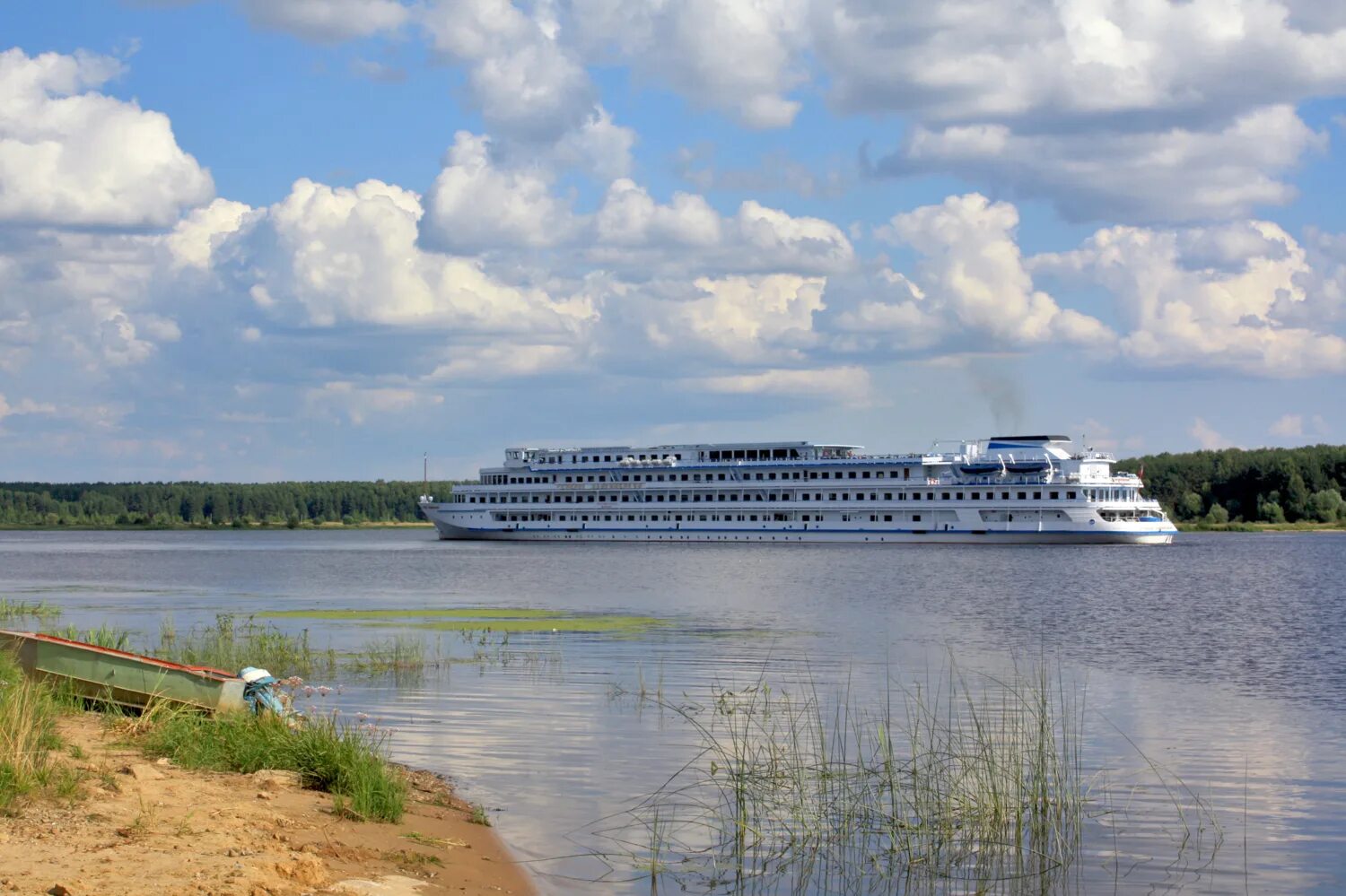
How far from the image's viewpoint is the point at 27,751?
500 inches

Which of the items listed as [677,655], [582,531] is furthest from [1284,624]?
[582,531]

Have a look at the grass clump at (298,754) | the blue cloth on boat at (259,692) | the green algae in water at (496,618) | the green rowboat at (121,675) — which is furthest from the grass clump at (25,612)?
the grass clump at (298,754)

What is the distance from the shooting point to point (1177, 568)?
70.2 m

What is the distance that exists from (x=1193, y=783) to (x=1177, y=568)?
56.0 metres

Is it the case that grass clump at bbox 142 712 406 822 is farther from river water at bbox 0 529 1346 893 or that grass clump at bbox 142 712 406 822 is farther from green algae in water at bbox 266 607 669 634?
green algae in water at bbox 266 607 669 634

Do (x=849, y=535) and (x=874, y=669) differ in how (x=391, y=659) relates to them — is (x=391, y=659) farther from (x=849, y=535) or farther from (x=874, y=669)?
(x=849, y=535)

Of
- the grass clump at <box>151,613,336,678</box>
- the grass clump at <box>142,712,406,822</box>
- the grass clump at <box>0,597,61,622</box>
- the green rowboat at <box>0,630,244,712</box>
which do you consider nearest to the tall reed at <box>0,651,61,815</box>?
the grass clump at <box>142,712,406,822</box>

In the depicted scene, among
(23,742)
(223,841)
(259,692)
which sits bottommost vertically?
(223,841)

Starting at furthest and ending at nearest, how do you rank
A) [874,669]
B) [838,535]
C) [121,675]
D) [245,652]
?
[838,535] → [874,669] → [245,652] → [121,675]

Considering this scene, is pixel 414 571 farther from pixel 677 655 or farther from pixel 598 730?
pixel 598 730

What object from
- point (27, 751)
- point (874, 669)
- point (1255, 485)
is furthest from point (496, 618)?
point (1255, 485)

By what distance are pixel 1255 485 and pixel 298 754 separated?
156443 millimetres

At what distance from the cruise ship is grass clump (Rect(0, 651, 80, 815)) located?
270ft

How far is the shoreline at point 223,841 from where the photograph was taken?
34.4 feet
